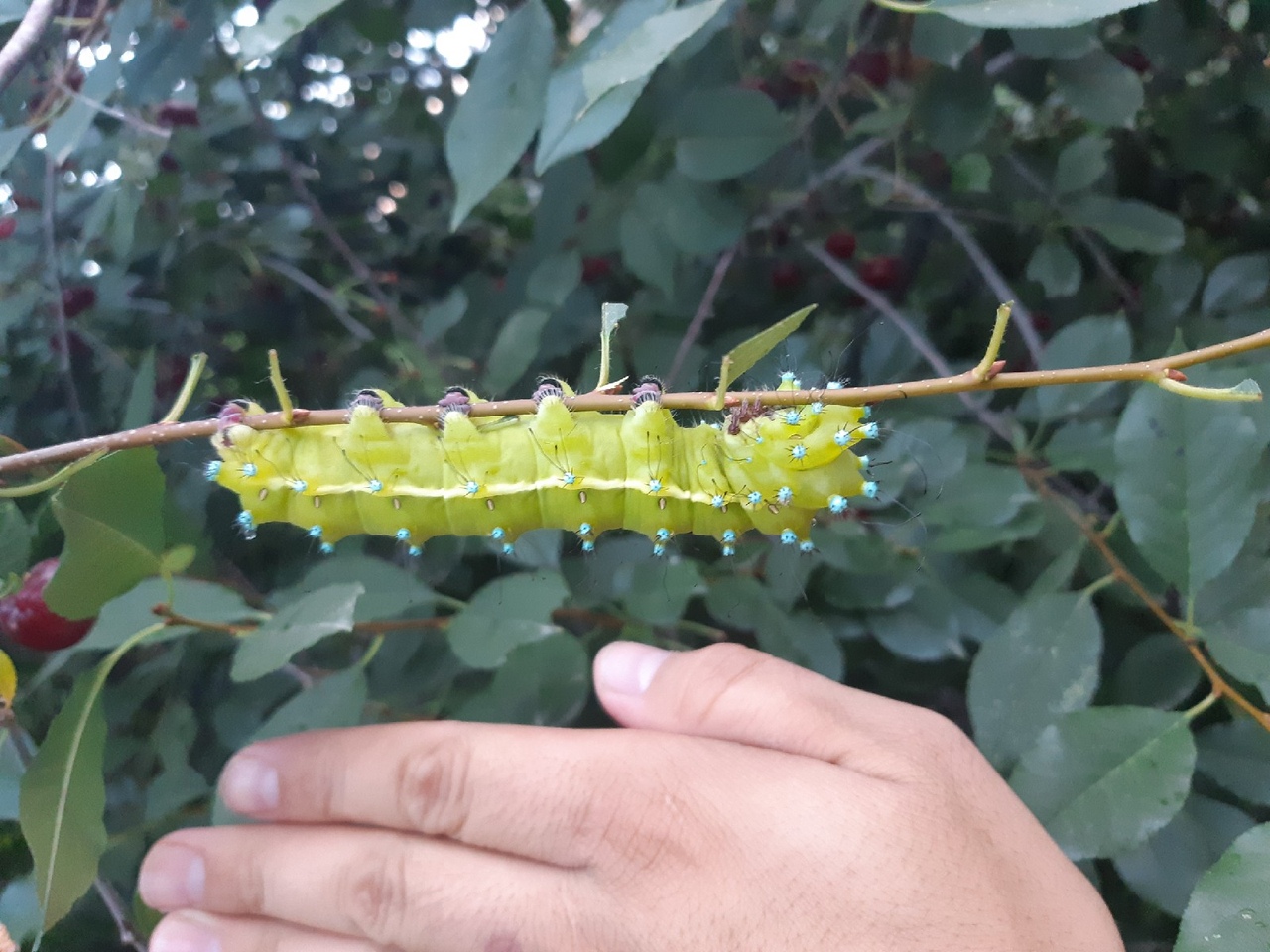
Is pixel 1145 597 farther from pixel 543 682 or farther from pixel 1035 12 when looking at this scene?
pixel 543 682

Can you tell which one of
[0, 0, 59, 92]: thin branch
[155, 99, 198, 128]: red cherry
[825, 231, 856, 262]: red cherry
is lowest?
[825, 231, 856, 262]: red cherry

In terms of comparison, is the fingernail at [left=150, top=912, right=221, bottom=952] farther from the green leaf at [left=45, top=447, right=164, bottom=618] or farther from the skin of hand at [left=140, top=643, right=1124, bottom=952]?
the green leaf at [left=45, top=447, right=164, bottom=618]

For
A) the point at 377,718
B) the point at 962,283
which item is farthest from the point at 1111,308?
the point at 377,718

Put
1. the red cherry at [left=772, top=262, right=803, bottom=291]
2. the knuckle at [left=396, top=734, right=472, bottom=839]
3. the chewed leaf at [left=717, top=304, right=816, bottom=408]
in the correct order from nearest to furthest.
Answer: the chewed leaf at [left=717, top=304, right=816, bottom=408] → the knuckle at [left=396, top=734, right=472, bottom=839] → the red cherry at [left=772, top=262, right=803, bottom=291]

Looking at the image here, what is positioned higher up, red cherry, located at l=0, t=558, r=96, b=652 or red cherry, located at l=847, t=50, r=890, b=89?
red cherry, located at l=847, t=50, r=890, b=89

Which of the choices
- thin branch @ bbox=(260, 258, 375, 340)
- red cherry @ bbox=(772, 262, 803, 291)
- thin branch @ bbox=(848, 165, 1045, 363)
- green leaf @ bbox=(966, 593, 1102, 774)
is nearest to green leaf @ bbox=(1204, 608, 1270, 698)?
green leaf @ bbox=(966, 593, 1102, 774)

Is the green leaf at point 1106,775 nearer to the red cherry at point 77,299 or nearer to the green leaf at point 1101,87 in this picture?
the green leaf at point 1101,87

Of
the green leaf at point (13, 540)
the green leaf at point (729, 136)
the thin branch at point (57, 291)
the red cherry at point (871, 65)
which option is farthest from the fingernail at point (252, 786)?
the red cherry at point (871, 65)
